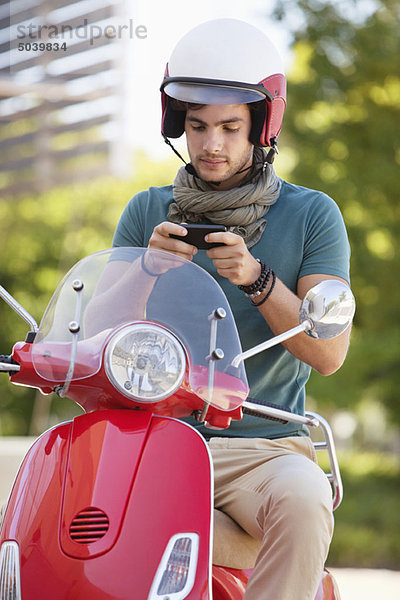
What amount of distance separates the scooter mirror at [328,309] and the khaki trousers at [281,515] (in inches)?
13.0

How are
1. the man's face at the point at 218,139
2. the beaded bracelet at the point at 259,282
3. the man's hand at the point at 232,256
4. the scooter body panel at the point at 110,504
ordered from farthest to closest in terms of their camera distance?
the man's face at the point at 218,139 → the beaded bracelet at the point at 259,282 → the man's hand at the point at 232,256 → the scooter body panel at the point at 110,504

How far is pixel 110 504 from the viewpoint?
1.54m

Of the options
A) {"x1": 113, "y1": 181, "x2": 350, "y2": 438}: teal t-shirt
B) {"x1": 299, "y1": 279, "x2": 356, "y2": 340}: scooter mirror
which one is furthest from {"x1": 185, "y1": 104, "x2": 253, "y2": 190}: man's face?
{"x1": 299, "y1": 279, "x2": 356, "y2": 340}: scooter mirror

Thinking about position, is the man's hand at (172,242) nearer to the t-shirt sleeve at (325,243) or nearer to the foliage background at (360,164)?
the t-shirt sleeve at (325,243)

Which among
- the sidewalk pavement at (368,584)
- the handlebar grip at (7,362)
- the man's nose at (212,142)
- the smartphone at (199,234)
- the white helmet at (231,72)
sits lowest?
the sidewalk pavement at (368,584)

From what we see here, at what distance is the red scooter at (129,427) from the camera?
152cm

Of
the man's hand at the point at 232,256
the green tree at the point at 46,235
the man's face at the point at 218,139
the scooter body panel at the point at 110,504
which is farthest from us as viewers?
the green tree at the point at 46,235

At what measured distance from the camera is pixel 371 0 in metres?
9.92

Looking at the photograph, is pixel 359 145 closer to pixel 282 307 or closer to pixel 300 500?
pixel 282 307

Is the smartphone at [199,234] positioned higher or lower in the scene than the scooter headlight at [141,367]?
higher

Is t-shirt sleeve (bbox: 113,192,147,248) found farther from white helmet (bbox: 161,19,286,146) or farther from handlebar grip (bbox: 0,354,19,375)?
handlebar grip (bbox: 0,354,19,375)

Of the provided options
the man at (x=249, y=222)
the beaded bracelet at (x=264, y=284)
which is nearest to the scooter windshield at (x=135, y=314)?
the man at (x=249, y=222)

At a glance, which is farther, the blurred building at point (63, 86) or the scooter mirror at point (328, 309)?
the blurred building at point (63, 86)

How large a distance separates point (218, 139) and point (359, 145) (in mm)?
8342
